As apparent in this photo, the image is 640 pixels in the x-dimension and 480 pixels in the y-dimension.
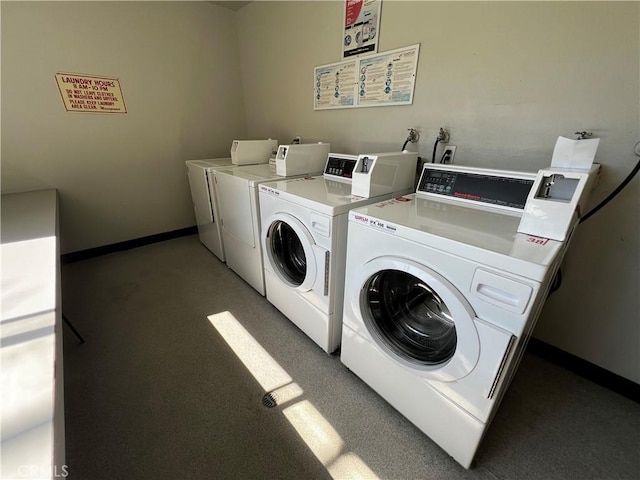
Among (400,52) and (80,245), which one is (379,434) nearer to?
(400,52)

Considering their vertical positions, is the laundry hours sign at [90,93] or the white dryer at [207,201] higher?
the laundry hours sign at [90,93]

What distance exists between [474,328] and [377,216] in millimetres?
521

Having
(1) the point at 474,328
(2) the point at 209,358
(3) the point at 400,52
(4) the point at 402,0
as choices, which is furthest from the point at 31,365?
(4) the point at 402,0

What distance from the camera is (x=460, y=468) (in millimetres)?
1099

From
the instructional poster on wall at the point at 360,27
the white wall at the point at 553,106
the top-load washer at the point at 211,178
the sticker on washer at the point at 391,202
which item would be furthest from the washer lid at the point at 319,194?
the instructional poster on wall at the point at 360,27

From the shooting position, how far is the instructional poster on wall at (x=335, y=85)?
80.9 inches

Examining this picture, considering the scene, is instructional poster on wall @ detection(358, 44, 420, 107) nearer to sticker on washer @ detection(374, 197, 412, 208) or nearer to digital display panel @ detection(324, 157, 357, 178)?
digital display panel @ detection(324, 157, 357, 178)

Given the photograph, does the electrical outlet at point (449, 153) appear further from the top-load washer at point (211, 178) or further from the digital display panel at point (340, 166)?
the top-load washer at point (211, 178)

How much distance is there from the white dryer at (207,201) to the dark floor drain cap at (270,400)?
154cm

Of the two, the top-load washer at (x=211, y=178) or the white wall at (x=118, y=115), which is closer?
the white wall at (x=118, y=115)

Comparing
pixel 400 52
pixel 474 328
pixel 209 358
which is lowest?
pixel 209 358

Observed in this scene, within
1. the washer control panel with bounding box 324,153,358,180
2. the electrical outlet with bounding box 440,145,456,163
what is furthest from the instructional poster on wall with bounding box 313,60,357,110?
the electrical outlet with bounding box 440,145,456,163

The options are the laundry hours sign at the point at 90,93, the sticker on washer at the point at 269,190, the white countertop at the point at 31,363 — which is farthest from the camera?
the laundry hours sign at the point at 90,93

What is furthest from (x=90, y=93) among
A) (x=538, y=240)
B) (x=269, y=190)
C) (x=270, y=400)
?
(x=538, y=240)
